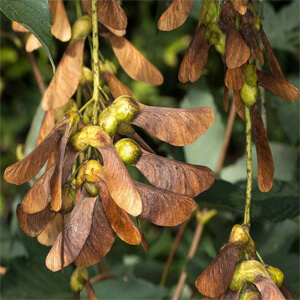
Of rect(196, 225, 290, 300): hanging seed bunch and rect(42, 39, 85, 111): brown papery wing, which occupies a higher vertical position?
rect(42, 39, 85, 111): brown papery wing

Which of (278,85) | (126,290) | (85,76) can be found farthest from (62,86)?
(126,290)

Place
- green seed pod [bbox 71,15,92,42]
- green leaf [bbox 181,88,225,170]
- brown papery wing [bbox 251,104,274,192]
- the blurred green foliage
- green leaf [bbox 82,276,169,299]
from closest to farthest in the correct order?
1. brown papery wing [bbox 251,104,274,192]
2. green seed pod [bbox 71,15,92,42]
3. the blurred green foliage
4. green leaf [bbox 82,276,169,299]
5. green leaf [bbox 181,88,225,170]

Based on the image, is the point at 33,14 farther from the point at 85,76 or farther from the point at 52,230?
the point at 52,230

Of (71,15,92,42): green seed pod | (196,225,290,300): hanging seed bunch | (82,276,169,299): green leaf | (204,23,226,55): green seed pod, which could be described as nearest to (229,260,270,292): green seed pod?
(196,225,290,300): hanging seed bunch

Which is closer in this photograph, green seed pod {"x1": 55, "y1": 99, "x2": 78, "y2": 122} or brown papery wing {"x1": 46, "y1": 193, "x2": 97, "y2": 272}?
brown papery wing {"x1": 46, "y1": 193, "x2": 97, "y2": 272}

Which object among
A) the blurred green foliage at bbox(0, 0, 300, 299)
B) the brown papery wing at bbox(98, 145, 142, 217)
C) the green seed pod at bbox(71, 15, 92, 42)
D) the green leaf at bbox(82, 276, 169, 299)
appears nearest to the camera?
the brown papery wing at bbox(98, 145, 142, 217)

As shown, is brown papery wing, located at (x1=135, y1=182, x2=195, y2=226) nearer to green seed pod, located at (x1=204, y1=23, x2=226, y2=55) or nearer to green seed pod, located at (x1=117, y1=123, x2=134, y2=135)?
green seed pod, located at (x1=117, y1=123, x2=134, y2=135)

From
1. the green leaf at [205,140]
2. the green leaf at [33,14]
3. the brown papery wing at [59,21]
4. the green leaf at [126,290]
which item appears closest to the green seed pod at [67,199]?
the green leaf at [33,14]
